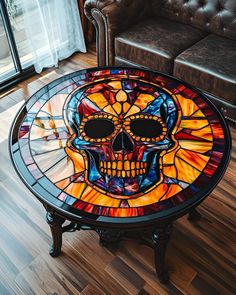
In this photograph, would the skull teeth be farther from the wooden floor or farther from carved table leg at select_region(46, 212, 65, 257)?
the wooden floor

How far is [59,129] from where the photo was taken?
1346mm

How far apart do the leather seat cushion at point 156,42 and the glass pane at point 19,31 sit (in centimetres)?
77

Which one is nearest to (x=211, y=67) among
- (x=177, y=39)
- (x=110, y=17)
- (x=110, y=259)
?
(x=177, y=39)

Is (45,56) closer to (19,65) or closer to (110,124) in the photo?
(19,65)

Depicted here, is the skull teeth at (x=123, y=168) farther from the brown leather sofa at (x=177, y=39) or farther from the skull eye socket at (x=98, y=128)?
the brown leather sofa at (x=177, y=39)

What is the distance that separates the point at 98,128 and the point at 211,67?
37.6 inches

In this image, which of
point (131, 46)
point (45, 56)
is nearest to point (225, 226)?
point (131, 46)

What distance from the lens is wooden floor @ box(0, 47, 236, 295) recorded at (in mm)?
1394

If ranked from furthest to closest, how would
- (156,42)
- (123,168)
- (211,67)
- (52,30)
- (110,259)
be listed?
1. (52,30)
2. (156,42)
3. (211,67)
4. (110,259)
5. (123,168)

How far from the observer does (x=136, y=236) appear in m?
1.37

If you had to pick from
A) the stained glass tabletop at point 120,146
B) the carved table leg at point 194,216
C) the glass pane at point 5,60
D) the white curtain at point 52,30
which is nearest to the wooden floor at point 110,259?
the carved table leg at point 194,216

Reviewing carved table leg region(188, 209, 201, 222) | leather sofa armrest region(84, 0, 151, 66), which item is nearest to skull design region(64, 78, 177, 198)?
carved table leg region(188, 209, 201, 222)

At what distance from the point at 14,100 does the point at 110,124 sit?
4.00ft

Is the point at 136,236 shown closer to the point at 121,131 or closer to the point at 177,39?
the point at 121,131
